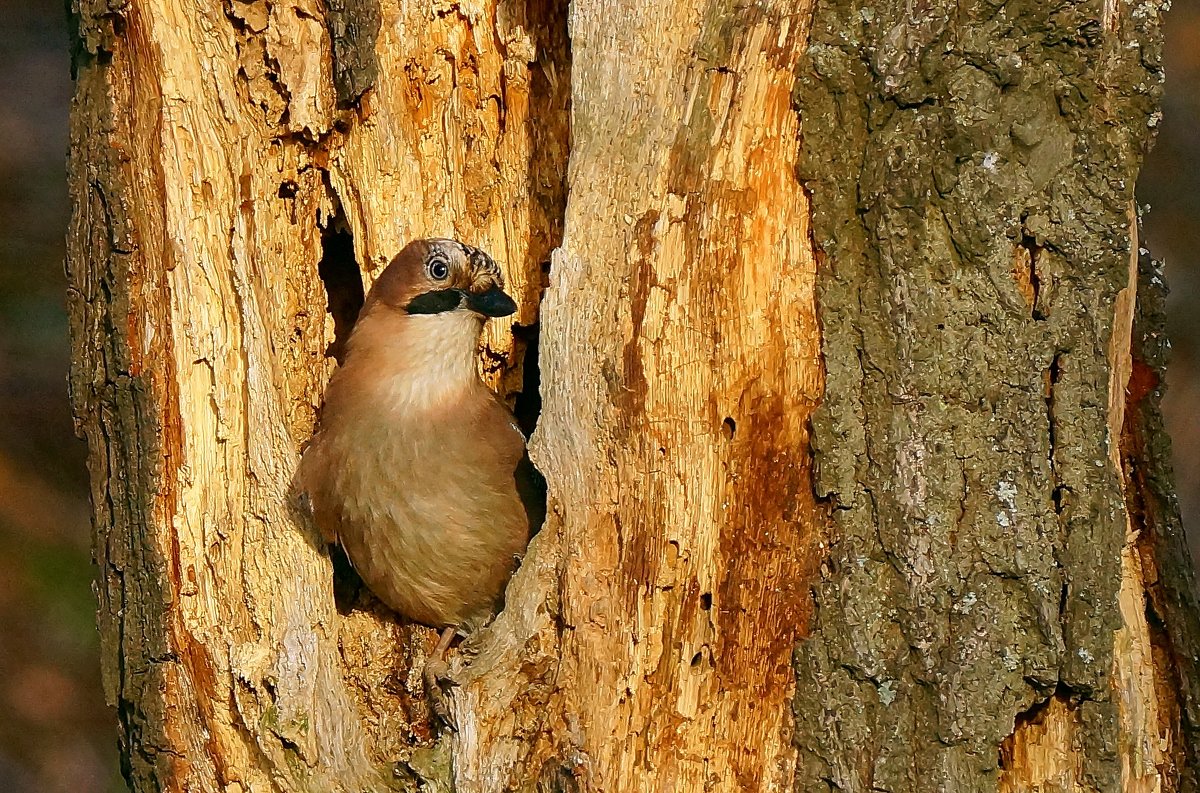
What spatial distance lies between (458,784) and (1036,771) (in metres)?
1.26

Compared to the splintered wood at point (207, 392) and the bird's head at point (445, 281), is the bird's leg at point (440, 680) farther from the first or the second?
the bird's head at point (445, 281)

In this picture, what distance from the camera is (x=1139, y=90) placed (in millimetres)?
2986

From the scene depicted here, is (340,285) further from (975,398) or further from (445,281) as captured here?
(975,398)

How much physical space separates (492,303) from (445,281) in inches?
5.3

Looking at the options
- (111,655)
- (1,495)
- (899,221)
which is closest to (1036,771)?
(899,221)

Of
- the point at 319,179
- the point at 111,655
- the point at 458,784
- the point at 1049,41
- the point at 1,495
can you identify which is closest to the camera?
the point at 1049,41

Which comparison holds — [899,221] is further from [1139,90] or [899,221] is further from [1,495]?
[1,495]

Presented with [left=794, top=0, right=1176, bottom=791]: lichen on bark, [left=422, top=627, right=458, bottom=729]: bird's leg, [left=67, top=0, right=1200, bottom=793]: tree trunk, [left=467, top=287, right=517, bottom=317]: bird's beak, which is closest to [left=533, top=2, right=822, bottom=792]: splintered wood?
[left=67, top=0, right=1200, bottom=793]: tree trunk

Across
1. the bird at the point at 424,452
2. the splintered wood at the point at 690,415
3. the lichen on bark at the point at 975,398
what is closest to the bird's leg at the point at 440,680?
the bird at the point at 424,452

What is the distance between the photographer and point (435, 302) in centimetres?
382

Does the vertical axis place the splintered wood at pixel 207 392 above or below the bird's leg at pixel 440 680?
above

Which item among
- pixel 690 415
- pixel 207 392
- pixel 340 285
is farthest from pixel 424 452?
pixel 690 415

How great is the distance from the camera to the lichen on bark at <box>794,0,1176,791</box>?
295cm

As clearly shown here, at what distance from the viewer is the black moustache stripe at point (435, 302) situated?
12.4 feet
